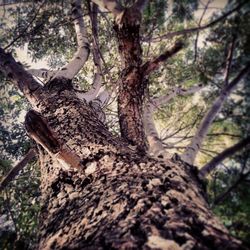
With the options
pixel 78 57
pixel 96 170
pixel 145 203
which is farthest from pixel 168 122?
pixel 145 203

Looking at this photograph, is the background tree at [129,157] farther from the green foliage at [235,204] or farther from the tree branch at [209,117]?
the green foliage at [235,204]

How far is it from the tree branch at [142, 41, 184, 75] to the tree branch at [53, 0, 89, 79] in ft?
4.86

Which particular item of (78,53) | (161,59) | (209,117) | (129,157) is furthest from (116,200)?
(78,53)

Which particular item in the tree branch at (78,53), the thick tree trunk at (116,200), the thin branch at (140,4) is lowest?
the thick tree trunk at (116,200)

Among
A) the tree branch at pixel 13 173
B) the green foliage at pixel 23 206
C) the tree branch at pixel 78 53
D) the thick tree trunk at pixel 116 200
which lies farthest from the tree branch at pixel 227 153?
the tree branch at pixel 78 53

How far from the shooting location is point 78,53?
424 cm

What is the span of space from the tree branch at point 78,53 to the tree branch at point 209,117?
2131 mm

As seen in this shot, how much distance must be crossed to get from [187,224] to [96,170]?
34.7 inches

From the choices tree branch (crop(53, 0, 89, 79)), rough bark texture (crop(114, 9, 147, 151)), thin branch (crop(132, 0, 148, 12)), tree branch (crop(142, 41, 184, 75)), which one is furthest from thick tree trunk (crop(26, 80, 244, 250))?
tree branch (crop(53, 0, 89, 79))

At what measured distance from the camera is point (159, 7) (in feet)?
16.4

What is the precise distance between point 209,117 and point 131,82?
925 millimetres

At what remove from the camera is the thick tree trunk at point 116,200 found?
135 centimetres

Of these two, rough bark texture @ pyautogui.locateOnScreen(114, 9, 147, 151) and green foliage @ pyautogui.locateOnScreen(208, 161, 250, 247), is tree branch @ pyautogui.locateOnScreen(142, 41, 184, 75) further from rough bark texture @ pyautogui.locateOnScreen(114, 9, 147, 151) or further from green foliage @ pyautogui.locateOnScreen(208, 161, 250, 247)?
green foliage @ pyautogui.locateOnScreen(208, 161, 250, 247)

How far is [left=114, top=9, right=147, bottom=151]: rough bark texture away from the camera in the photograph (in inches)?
92.1
